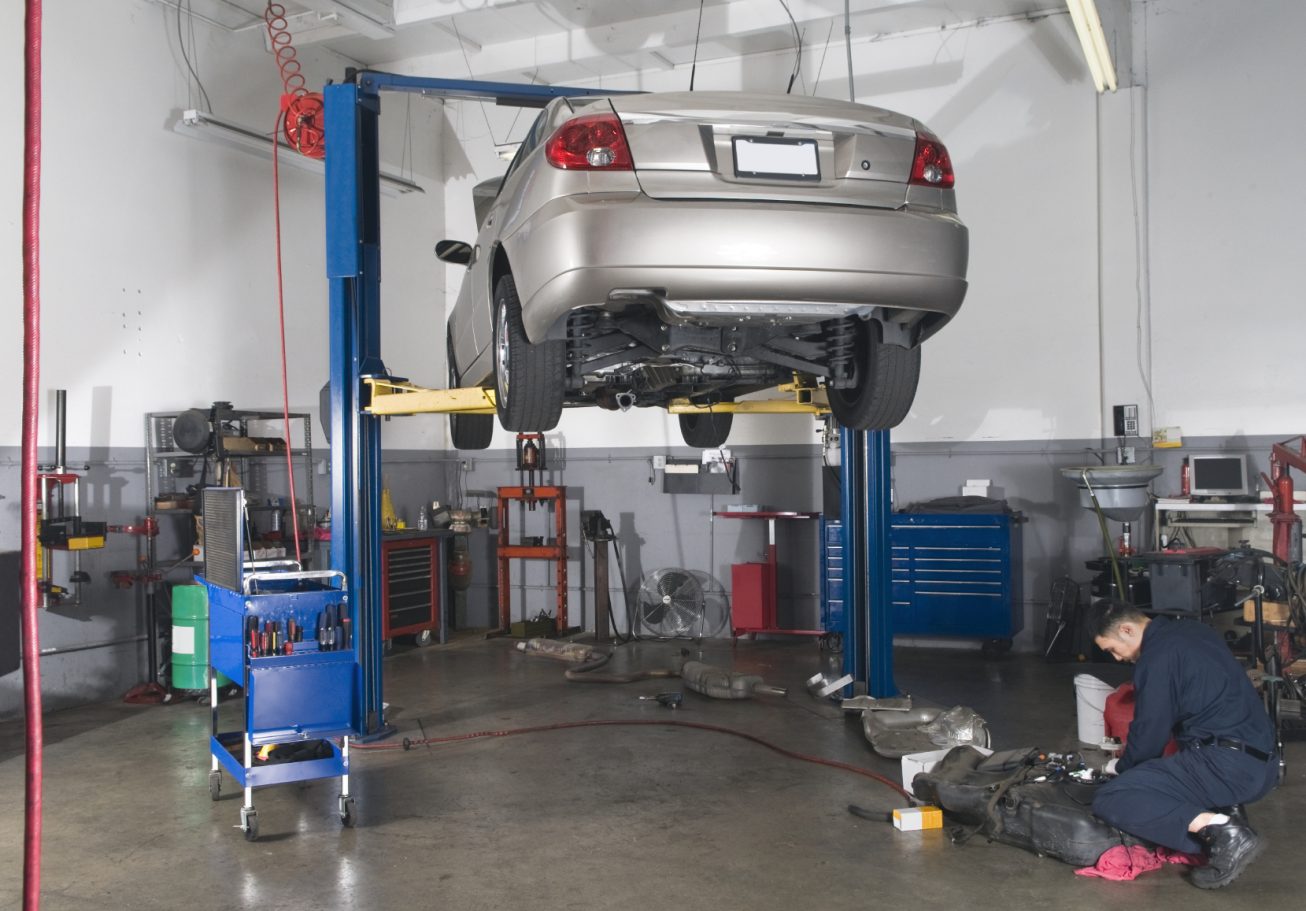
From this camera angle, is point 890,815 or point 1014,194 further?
point 1014,194

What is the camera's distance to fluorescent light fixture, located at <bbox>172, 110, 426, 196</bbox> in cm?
696

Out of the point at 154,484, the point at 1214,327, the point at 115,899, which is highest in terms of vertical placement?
the point at 1214,327

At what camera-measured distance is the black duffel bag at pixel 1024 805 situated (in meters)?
3.53

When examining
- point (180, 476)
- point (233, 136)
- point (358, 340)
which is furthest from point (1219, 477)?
point (233, 136)

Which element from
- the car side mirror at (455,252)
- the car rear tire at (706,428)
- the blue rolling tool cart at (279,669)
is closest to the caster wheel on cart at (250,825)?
the blue rolling tool cart at (279,669)

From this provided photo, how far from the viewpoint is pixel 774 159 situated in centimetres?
322

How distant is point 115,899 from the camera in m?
3.38

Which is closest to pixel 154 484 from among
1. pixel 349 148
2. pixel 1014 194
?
pixel 349 148

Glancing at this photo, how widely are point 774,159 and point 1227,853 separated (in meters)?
2.53

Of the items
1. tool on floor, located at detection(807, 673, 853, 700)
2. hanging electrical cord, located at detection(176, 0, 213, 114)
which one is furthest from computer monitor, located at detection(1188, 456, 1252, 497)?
hanging electrical cord, located at detection(176, 0, 213, 114)

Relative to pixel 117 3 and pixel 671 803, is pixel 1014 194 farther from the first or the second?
pixel 117 3

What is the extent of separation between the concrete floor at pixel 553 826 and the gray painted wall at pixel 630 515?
567mm

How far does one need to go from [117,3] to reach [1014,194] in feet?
20.1

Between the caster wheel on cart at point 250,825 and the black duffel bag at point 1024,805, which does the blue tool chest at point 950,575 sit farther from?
the caster wheel on cart at point 250,825
